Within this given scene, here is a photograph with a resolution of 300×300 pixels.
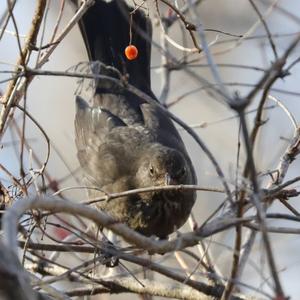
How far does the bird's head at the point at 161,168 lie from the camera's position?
5156 millimetres

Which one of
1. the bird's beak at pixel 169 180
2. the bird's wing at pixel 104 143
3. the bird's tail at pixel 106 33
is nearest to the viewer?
the bird's beak at pixel 169 180

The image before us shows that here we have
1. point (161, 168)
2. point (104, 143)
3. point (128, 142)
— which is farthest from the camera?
point (104, 143)

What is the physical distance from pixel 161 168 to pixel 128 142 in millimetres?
550

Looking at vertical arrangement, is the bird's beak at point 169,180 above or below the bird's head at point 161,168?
below

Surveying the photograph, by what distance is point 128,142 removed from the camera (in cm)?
570

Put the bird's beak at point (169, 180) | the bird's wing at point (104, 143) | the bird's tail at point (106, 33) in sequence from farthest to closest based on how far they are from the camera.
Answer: the bird's tail at point (106, 33)
the bird's wing at point (104, 143)
the bird's beak at point (169, 180)

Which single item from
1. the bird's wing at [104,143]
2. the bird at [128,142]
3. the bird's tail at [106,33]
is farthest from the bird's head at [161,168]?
the bird's tail at [106,33]

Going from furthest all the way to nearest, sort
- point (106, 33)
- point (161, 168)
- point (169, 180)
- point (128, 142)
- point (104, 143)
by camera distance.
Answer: point (106, 33), point (104, 143), point (128, 142), point (161, 168), point (169, 180)

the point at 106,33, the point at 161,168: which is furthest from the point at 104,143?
the point at 106,33

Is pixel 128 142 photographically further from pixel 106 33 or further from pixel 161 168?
pixel 106 33

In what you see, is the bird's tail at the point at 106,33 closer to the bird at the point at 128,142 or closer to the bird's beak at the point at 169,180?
the bird at the point at 128,142

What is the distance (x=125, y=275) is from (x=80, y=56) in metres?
5.34

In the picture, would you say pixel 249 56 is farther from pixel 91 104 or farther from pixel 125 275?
pixel 125 275

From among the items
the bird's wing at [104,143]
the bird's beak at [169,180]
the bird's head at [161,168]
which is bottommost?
the bird's beak at [169,180]
